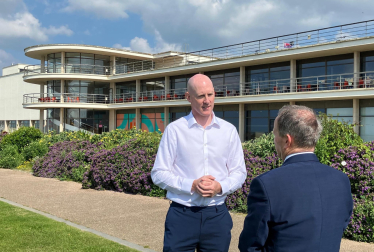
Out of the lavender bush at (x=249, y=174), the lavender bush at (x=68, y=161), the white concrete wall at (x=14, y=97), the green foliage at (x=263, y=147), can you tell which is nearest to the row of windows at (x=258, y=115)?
the green foliage at (x=263, y=147)

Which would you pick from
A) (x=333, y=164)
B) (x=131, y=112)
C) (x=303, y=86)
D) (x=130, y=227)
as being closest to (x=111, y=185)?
(x=130, y=227)

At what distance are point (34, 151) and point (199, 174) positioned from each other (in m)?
16.5

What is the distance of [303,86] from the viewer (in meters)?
23.8

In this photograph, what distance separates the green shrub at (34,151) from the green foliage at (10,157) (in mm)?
324

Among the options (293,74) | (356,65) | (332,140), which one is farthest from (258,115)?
(332,140)

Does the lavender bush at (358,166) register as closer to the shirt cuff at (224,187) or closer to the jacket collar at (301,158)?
the shirt cuff at (224,187)

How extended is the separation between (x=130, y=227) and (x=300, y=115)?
5360 mm

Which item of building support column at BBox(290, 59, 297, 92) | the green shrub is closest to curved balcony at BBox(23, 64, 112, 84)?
the green shrub

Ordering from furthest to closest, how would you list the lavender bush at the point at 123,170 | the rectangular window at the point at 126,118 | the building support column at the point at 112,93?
the building support column at the point at 112,93 → the rectangular window at the point at 126,118 → the lavender bush at the point at 123,170

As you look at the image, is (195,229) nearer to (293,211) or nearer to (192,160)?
(192,160)

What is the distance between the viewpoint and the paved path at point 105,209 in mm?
6188

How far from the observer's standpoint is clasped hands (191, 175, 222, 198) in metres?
2.82

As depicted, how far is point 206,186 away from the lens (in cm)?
282

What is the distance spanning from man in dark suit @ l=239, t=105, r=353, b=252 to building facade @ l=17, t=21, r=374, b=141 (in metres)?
19.7
